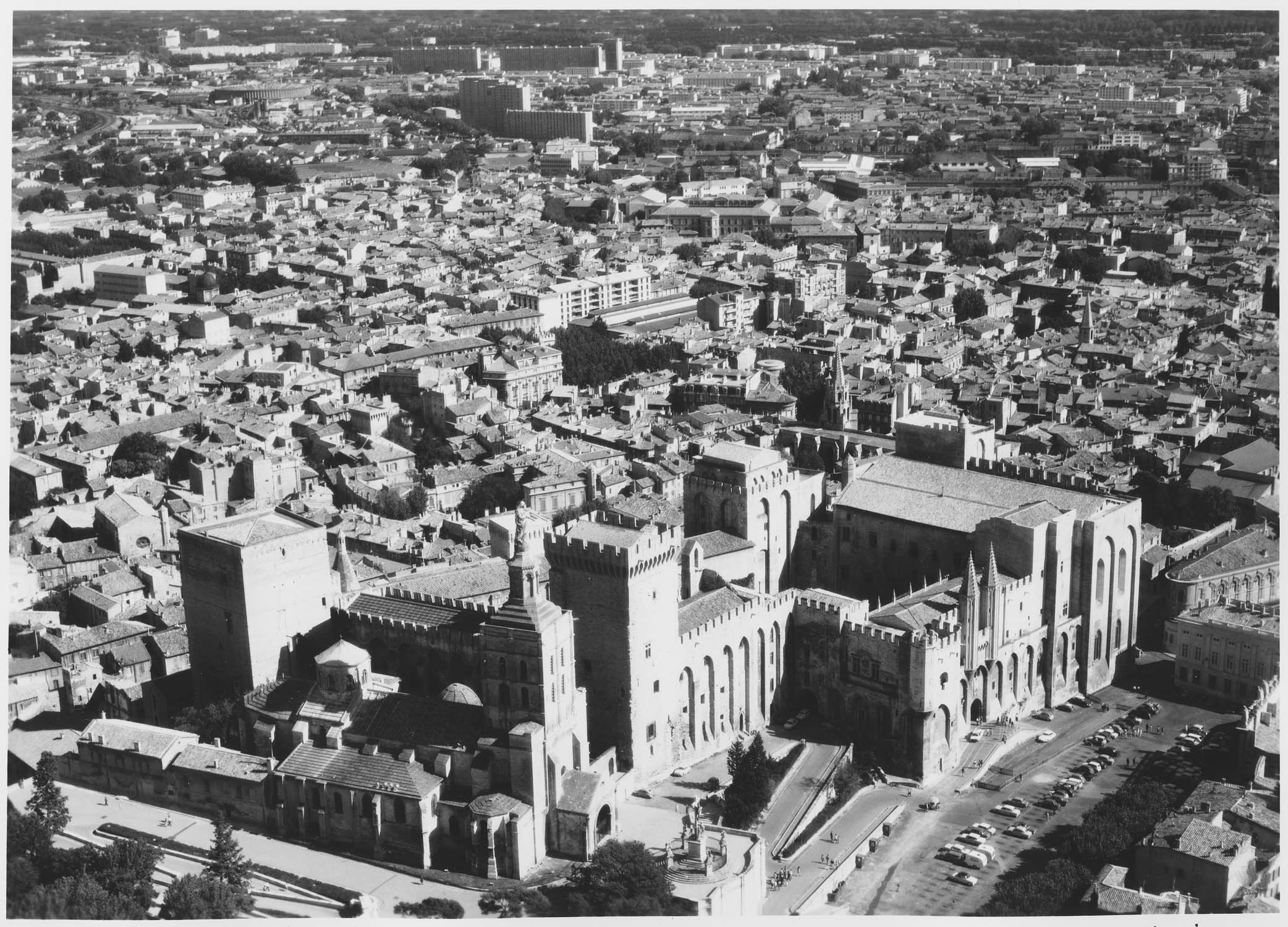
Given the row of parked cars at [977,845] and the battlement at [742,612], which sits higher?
the battlement at [742,612]

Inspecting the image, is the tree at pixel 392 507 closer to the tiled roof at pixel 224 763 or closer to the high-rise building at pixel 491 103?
the tiled roof at pixel 224 763

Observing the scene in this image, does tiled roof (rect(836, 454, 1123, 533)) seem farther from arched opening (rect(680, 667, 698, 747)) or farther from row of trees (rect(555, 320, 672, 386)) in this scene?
row of trees (rect(555, 320, 672, 386))

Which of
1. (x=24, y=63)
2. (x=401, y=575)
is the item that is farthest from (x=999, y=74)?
(x=401, y=575)

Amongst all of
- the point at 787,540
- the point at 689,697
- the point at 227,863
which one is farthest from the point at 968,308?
the point at 227,863

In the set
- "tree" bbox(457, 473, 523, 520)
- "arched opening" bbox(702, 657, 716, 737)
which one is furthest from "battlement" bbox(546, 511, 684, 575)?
"tree" bbox(457, 473, 523, 520)

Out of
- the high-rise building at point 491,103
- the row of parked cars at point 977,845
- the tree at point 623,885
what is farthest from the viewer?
the high-rise building at point 491,103

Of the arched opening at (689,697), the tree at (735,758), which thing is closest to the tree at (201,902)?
the tree at (735,758)

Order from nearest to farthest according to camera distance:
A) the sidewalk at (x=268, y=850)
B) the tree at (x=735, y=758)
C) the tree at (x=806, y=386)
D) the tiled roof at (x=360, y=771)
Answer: the sidewalk at (x=268, y=850) < the tiled roof at (x=360, y=771) < the tree at (x=735, y=758) < the tree at (x=806, y=386)
